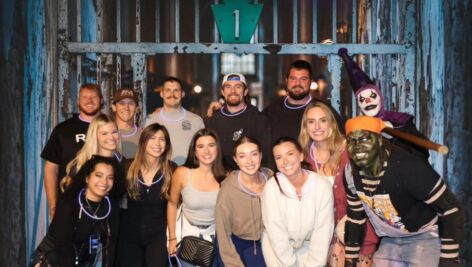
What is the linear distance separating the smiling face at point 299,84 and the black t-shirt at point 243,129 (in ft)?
1.30

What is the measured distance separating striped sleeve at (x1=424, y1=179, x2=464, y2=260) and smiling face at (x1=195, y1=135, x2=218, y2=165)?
1.87 m

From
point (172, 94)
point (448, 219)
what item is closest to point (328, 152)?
point (448, 219)

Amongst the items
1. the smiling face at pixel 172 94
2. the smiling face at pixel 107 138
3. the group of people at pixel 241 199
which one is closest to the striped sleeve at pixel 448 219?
the group of people at pixel 241 199

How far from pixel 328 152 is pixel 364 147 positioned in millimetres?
1132

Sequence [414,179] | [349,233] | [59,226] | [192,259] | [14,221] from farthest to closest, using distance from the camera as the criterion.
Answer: [14,221] → [192,259] → [59,226] → [349,233] → [414,179]

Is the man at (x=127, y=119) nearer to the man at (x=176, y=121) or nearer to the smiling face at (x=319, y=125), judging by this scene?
the man at (x=176, y=121)

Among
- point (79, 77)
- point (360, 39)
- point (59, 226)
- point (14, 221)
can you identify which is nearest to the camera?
point (59, 226)

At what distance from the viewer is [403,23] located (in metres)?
6.18

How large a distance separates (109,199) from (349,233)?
6.30ft

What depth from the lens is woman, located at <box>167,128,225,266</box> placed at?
191 inches

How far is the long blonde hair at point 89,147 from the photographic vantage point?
16.0 feet

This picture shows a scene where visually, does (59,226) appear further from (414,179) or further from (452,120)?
(452,120)

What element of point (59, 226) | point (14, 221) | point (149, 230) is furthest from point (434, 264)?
point (14, 221)

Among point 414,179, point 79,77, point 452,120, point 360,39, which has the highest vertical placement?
point 360,39
